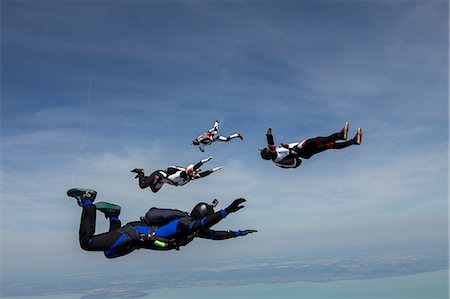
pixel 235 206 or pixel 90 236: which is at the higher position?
pixel 235 206

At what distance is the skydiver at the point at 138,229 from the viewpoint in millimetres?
8766

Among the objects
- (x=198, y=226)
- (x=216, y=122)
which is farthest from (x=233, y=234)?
(x=216, y=122)

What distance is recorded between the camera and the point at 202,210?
30.1 feet

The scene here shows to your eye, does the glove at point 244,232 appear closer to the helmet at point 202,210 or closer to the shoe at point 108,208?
the helmet at point 202,210

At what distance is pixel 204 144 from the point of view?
38.5 feet

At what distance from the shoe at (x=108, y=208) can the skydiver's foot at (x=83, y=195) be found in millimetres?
352

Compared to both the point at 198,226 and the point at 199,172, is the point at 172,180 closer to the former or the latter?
the point at 199,172

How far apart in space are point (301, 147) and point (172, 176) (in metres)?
3.30

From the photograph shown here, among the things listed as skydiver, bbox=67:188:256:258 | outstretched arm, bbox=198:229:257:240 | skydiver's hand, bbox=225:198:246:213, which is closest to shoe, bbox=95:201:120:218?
skydiver, bbox=67:188:256:258

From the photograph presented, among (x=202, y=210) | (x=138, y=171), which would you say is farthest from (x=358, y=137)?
(x=138, y=171)

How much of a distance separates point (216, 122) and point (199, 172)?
262 centimetres

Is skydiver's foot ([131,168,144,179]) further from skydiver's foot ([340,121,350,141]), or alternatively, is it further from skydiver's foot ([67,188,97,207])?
skydiver's foot ([340,121,350,141])

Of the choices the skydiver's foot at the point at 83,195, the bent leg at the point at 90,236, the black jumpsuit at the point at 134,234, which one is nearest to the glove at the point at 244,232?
the black jumpsuit at the point at 134,234

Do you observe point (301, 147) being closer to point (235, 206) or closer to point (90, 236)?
point (235, 206)
